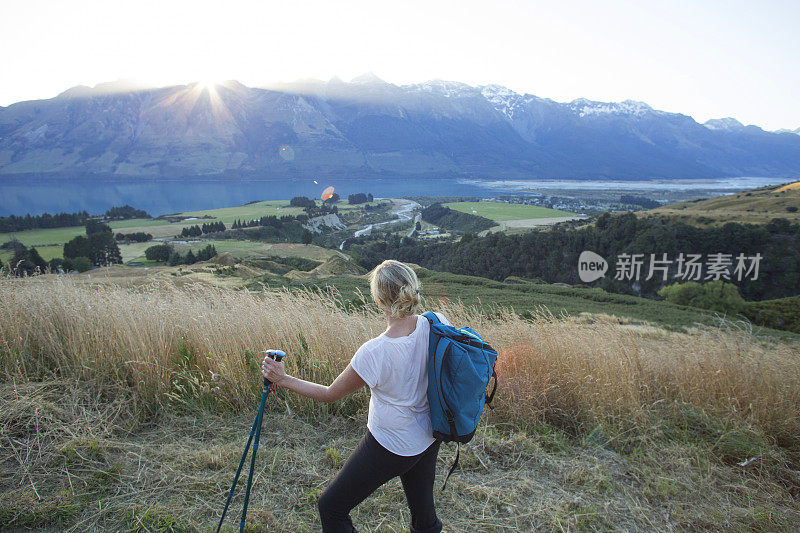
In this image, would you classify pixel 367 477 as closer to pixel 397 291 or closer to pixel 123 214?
pixel 397 291

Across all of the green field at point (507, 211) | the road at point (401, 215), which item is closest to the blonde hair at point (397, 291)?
the road at point (401, 215)

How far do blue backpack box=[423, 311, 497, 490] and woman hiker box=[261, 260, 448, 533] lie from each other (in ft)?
0.25

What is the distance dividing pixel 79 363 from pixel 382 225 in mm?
85078

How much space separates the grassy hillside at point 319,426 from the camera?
2576 millimetres

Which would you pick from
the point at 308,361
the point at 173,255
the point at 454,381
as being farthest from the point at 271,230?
the point at 454,381

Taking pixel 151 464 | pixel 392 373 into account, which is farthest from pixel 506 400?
pixel 151 464

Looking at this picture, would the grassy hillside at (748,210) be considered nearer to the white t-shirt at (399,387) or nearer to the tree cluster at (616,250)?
the tree cluster at (616,250)

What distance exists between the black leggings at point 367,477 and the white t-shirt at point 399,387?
6 cm

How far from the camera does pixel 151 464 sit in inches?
111

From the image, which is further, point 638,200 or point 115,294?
point 638,200

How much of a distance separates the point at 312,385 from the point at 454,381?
27.3 inches

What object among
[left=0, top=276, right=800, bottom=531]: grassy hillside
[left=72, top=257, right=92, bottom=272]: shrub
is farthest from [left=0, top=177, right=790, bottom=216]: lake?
[left=0, top=276, right=800, bottom=531]: grassy hillside

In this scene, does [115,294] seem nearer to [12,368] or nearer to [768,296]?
[12,368]

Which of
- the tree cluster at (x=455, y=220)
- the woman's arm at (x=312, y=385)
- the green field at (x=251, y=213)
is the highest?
the woman's arm at (x=312, y=385)
